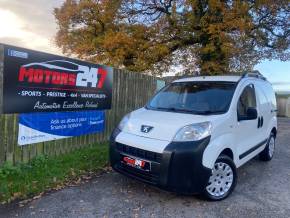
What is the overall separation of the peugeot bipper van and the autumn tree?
31.6 ft

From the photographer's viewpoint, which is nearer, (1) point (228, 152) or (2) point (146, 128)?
(2) point (146, 128)

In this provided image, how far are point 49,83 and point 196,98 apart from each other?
3106 mm

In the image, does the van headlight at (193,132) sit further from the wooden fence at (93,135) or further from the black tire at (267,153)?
the black tire at (267,153)

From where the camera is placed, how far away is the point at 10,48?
514 centimetres

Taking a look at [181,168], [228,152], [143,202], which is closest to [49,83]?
[143,202]

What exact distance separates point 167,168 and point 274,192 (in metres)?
2.21

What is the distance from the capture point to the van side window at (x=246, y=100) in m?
5.10

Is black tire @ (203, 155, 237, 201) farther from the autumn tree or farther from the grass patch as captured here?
the autumn tree

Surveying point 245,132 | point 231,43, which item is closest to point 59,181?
point 245,132

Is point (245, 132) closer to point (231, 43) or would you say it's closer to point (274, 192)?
point (274, 192)

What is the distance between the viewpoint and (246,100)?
5.43 meters

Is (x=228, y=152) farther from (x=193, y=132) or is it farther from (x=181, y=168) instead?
(x=181, y=168)

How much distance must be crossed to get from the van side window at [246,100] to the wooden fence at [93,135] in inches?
150

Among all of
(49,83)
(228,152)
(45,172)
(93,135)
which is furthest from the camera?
(93,135)
